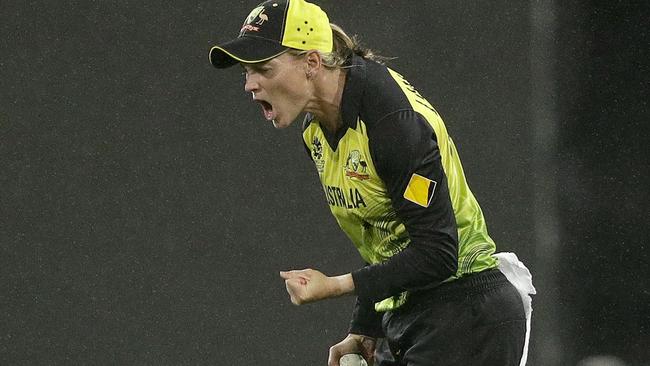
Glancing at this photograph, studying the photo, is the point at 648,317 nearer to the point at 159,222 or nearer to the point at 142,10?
the point at 159,222

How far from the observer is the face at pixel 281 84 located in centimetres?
168

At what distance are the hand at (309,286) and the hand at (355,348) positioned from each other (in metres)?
0.32

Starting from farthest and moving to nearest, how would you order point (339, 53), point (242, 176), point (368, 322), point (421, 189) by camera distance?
point (242, 176) → point (368, 322) → point (339, 53) → point (421, 189)

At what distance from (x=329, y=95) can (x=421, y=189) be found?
219mm

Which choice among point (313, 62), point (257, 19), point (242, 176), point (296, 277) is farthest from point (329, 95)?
point (242, 176)

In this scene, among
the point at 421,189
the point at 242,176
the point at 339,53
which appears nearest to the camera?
the point at 421,189

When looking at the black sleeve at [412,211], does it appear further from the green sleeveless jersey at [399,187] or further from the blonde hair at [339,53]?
the blonde hair at [339,53]

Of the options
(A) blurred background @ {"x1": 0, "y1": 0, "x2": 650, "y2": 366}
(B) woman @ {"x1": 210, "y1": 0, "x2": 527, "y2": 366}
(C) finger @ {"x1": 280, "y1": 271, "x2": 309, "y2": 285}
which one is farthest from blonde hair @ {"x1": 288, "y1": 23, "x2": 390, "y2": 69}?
(A) blurred background @ {"x1": 0, "y1": 0, "x2": 650, "y2": 366}

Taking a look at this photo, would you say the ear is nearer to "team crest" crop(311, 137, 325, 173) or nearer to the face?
the face

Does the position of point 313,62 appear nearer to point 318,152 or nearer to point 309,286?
point 318,152

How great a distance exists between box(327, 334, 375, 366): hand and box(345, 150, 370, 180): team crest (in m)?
0.37

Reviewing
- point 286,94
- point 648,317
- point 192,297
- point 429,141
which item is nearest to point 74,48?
point 192,297

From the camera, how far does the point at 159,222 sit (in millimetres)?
2816

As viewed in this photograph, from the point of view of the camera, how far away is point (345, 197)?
176 cm
